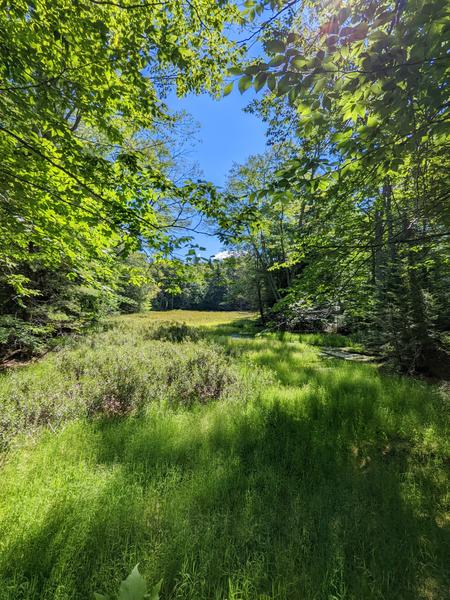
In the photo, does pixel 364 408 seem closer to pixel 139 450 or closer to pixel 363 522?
pixel 363 522

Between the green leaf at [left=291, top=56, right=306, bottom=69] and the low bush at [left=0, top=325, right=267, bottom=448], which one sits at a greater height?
the green leaf at [left=291, top=56, right=306, bottom=69]

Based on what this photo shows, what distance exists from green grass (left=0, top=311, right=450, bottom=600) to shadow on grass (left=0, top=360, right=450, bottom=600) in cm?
1

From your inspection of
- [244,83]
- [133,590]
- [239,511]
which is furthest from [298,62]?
[239,511]

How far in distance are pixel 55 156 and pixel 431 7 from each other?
13.0ft

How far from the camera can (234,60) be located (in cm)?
384

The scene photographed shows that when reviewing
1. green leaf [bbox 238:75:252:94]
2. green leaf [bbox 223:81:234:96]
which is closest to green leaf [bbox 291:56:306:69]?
green leaf [bbox 238:75:252:94]

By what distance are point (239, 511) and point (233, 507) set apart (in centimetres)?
8

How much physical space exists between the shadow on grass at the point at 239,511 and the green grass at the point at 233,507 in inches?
0.4

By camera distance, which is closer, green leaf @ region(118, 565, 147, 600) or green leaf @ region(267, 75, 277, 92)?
green leaf @ region(118, 565, 147, 600)

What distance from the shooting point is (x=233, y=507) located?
7.84ft

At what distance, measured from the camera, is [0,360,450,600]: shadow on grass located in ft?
5.74

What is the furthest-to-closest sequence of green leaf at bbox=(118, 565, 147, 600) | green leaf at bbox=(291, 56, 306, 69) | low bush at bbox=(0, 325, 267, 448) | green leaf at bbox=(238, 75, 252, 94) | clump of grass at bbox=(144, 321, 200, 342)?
clump of grass at bbox=(144, 321, 200, 342) → low bush at bbox=(0, 325, 267, 448) → green leaf at bbox=(238, 75, 252, 94) → green leaf at bbox=(291, 56, 306, 69) → green leaf at bbox=(118, 565, 147, 600)

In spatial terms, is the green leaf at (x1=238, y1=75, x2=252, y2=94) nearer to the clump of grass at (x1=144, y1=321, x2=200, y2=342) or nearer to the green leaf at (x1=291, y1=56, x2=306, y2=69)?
the green leaf at (x1=291, y1=56, x2=306, y2=69)

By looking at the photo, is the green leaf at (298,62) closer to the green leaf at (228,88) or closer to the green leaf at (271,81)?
the green leaf at (271,81)
